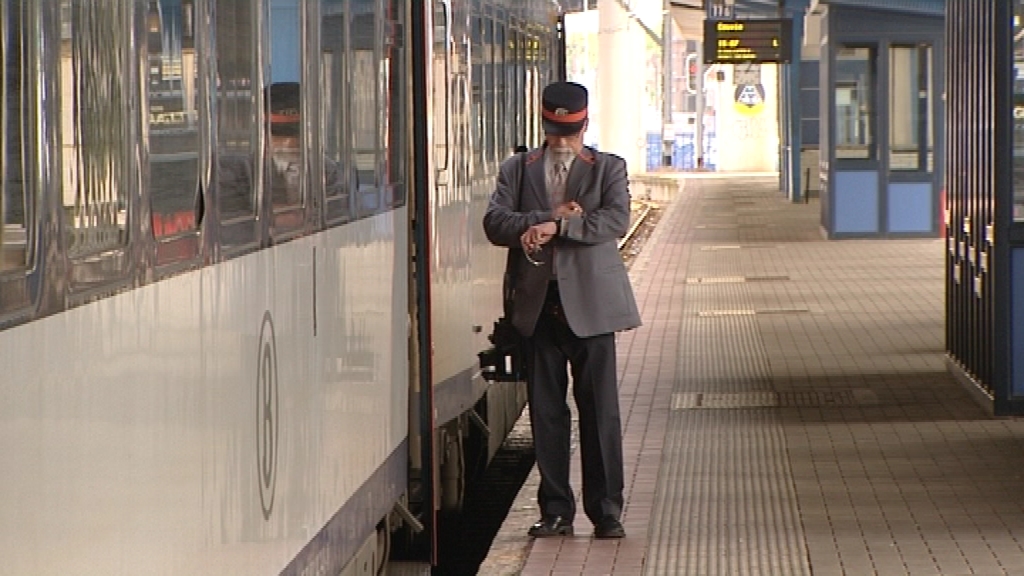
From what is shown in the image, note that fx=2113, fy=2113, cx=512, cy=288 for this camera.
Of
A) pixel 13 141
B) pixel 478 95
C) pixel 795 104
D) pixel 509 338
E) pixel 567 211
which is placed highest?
pixel 795 104

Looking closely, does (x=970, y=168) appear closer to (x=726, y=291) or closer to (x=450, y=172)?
(x=450, y=172)

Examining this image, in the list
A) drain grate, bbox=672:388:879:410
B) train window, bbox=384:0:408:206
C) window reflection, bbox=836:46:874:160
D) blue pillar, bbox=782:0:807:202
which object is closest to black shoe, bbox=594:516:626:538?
train window, bbox=384:0:408:206

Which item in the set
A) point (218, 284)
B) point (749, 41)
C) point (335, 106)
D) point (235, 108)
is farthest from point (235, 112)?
point (749, 41)

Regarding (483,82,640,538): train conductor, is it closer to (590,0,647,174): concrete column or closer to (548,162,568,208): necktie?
(548,162,568,208): necktie

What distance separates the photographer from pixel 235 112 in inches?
180

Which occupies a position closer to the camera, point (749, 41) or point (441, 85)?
point (441, 85)

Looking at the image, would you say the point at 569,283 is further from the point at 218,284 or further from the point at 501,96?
the point at 218,284

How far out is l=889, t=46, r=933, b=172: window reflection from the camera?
28953 mm

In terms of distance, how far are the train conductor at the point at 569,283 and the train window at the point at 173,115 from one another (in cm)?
397

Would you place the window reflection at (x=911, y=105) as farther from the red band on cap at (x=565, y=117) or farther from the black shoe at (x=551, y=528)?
the red band on cap at (x=565, y=117)

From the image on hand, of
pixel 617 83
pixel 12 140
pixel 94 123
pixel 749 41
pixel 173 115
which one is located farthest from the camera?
pixel 617 83

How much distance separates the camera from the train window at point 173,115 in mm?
3803

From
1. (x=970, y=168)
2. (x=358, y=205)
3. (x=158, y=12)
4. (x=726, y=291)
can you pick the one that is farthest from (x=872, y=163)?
(x=158, y=12)

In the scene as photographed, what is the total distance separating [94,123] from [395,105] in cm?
415
